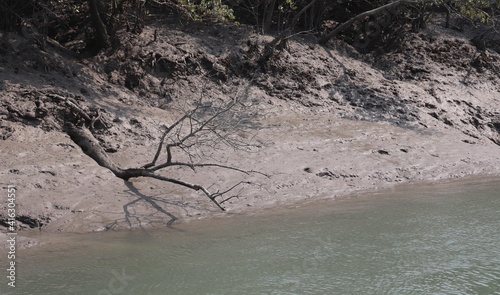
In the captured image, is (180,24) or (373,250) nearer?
(373,250)

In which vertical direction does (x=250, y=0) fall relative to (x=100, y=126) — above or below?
above

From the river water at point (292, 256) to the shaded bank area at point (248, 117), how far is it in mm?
510

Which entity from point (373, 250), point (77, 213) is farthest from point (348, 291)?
point (77, 213)

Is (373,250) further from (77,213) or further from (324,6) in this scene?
(324,6)

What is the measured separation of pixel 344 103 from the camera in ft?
34.2

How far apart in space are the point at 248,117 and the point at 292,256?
154 inches

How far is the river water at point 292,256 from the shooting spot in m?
4.93

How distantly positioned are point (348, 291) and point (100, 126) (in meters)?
4.24

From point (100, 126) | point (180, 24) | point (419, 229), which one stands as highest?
point (180, 24)

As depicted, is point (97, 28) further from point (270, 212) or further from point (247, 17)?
point (270, 212)

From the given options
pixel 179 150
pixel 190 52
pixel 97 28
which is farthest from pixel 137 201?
pixel 190 52

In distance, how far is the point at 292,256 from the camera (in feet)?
18.4

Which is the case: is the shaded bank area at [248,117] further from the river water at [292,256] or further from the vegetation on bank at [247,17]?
the river water at [292,256]

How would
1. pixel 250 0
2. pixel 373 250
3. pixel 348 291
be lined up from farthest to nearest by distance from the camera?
pixel 250 0 < pixel 373 250 < pixel 348 291
